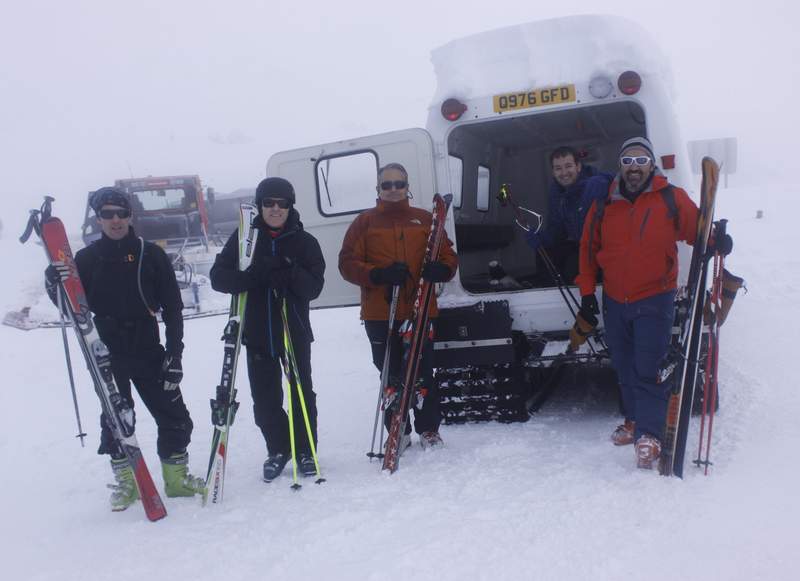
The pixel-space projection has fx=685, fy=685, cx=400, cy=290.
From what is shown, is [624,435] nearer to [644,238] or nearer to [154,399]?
[644,238]

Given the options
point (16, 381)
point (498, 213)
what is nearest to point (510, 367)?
point (498, 213)

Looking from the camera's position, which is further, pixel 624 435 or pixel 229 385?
pixel 624 435

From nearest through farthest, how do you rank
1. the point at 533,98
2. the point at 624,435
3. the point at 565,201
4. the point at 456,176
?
1. the point at 624,435
2. the point at 533,98
3. the point at 565,201
4. the point at 456,176

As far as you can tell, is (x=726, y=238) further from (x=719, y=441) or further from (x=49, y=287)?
(x=49, y=287)

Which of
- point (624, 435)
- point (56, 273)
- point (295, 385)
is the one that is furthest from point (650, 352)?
point (56, 273)

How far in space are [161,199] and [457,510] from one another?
1674 cm

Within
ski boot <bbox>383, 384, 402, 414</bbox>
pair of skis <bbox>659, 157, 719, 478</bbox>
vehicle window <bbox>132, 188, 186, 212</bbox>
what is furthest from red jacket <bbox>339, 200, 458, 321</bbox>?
vehicle window <bbox>132, 188, 186, 212</bbox>

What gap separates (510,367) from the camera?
5.03 metres

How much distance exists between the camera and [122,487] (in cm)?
410

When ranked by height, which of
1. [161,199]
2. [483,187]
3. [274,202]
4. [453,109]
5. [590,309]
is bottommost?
[590,309]

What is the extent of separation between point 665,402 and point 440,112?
8.39 ft

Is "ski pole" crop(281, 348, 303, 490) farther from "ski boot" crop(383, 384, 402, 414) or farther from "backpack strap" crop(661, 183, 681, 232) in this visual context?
"backpack strap" crop(661, 183, 681, 232)

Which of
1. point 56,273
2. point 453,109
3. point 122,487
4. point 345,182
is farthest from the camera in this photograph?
point 345,182

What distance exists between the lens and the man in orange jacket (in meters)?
A: 4.41
